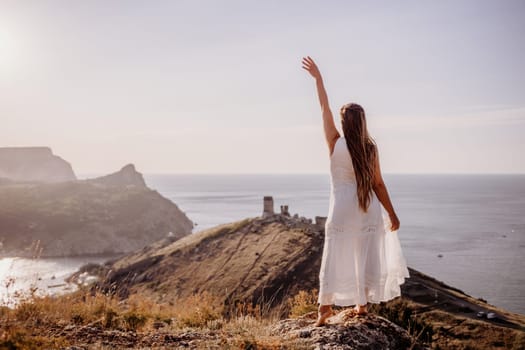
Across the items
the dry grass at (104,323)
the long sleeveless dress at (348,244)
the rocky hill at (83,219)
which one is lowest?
the rocky hill at (83,219)

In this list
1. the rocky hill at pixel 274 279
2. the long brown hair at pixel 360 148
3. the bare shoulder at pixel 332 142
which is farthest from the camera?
the rocky hill at pixel 274 279

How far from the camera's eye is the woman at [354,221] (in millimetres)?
5504

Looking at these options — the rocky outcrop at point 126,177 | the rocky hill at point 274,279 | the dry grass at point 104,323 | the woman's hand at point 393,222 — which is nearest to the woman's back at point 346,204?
the woman's hand at point 393,222

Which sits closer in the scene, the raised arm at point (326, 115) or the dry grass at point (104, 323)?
the dry grass at point (104, 323)

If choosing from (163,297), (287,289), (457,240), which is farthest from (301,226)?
(457,240)

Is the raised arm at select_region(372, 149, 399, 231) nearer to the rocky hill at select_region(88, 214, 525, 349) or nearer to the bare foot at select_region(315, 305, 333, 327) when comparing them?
the bare foot at select_region(315, 305, 333, 327)

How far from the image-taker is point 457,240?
8456cm

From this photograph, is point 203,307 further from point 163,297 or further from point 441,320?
point 163,297

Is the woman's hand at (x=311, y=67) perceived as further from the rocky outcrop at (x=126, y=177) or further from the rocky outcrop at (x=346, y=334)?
the rocky outcrop at (x=126, y=177)

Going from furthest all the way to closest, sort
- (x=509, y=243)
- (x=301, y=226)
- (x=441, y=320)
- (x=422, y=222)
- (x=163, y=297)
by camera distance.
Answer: (x=422, y=222) < (x=509, y=243) < (x=301, y=226) < (x=163, y=297) < (x=441, y=320)

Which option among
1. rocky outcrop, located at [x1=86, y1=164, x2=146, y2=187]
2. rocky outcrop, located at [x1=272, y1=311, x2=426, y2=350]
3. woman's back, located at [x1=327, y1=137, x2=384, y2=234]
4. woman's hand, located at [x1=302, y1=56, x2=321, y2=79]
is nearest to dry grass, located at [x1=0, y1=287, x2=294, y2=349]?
rocky outcrop, located at [x1=272, y1=311, x2=426, y2=350]

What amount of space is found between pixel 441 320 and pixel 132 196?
103 m

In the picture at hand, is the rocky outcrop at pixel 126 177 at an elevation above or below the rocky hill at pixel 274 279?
above

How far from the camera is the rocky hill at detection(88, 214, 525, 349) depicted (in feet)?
71.4
